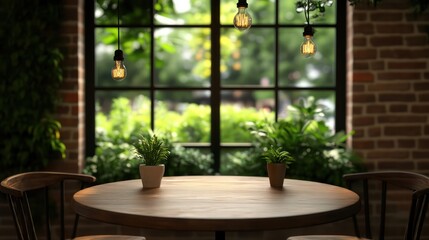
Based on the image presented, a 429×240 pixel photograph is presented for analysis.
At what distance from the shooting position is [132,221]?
2125mm

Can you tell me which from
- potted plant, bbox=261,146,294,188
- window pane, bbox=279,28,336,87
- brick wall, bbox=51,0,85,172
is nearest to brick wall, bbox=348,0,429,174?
potted plant, bbox=261,146,294,188

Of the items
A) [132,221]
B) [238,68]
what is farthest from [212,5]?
[238,68]

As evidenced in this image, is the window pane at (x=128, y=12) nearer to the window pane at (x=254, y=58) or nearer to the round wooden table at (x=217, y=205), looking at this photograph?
the round wooden table at (x=217, y=205)

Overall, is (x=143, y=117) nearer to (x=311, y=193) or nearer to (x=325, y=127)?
(x=325, y=127)

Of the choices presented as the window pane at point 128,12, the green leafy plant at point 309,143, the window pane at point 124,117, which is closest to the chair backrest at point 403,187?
the green leafy plant at point 309,143

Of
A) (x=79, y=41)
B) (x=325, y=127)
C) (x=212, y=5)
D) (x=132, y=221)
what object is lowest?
(x=132, y=221)

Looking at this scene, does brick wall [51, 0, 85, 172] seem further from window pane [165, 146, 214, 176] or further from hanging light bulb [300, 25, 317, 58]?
hanging light bulb [300, 25, 317, 58]

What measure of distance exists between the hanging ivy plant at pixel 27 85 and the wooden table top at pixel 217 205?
1.22 m

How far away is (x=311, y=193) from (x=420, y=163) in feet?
5.56

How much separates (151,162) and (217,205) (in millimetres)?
602

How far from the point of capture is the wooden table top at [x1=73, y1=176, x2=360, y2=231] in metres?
2.06

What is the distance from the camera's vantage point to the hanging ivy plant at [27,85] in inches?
154

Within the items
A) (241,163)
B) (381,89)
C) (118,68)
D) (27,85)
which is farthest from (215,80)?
(118,68)

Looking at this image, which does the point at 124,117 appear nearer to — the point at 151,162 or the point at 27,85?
the point at 27,85
